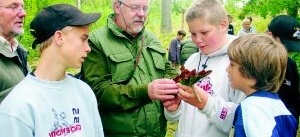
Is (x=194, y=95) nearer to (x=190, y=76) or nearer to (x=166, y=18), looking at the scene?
(x=190, y=76)

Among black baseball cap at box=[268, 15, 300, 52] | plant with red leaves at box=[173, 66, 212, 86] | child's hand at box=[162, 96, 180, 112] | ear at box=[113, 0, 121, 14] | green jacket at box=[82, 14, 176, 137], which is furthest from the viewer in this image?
black baseball cap at box=[268, 15, 300, 52]

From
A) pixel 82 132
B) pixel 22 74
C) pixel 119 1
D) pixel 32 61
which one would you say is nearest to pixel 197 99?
pixel 82 132

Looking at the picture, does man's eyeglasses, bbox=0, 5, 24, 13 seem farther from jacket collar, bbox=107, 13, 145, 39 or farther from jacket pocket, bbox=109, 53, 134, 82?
jacket pocket, bbox=109, 53, 134, 82

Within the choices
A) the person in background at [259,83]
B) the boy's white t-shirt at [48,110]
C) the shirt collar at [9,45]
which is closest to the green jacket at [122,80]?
the boy's white t-shirt at [48,110]

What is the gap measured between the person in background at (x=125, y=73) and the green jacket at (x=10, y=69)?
0.56m

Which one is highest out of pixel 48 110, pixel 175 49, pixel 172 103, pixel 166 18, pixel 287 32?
pixel 287 32

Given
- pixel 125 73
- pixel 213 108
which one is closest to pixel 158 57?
pixel 125 73

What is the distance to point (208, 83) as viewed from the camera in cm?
322

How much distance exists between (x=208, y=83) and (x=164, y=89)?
14.1 inches

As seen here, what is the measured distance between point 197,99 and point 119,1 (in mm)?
1135

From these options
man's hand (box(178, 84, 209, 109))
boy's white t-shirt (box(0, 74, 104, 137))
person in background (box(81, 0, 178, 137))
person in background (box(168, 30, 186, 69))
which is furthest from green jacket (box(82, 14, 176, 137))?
person in background (box(168, 30, 186, 69))

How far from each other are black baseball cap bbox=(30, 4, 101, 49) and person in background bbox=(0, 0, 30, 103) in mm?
746

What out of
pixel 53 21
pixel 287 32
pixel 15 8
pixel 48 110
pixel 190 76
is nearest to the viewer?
pixel 48 110

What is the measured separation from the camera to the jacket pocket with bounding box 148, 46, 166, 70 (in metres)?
→ 3.64
